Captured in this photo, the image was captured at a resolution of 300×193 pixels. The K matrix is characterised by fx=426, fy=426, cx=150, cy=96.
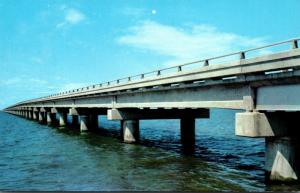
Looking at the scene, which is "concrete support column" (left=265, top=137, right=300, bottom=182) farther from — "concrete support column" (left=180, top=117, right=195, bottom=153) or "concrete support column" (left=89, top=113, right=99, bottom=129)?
"concrete support column" (left=89, top=113, right=99, bottom=129)

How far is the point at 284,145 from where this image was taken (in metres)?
19.6

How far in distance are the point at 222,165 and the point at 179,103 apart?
5.16m

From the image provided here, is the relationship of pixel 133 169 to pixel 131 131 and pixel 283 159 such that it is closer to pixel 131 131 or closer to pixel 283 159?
pixel 283 159

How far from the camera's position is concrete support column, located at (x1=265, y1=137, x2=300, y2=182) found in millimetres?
19203

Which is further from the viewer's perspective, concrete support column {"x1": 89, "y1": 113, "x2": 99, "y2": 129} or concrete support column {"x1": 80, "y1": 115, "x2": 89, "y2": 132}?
concrete support column {"x1": 89, "y1": 113, "x2": 99, "y2": 129}

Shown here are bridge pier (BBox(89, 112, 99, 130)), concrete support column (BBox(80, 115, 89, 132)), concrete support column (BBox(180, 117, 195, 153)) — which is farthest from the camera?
bridge pier (BBox(89, 112, 99, 130))

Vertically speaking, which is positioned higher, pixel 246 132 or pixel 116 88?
pixel 116 88

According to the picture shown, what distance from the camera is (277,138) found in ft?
65.2

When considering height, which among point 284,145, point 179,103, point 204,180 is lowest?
point 204,180

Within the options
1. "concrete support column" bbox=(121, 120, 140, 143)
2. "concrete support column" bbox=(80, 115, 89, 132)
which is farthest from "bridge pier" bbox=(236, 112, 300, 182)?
"concrete support column" bbox=(80, 115, 89, 132)

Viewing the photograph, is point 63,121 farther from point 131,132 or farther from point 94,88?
point 131,132

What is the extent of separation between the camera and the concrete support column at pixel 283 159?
19203mm

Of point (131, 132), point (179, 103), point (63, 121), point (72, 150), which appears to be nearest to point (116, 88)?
point (131, 132)

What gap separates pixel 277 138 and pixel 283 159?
1.06m
